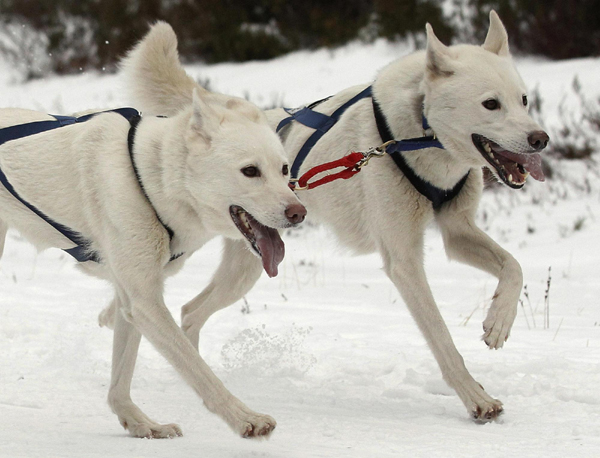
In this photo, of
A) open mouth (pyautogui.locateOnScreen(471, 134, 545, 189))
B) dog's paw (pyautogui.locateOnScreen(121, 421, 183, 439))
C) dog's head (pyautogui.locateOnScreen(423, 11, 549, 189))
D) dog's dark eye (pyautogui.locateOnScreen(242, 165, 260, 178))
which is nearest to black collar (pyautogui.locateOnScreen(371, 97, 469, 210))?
dog's head (pyautogui.locateOnScreen(423, 11, 549, 189))

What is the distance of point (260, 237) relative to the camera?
2816mm

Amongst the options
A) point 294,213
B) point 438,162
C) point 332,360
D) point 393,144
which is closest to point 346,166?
point 393,144

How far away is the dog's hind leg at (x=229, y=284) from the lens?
4.12 meters

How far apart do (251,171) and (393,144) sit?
95 centimetres

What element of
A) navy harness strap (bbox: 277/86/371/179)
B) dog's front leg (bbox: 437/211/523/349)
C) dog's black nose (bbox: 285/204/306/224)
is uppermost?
dog's black nose (bbox: 285/204/306/224)

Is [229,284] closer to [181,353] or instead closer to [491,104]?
[181,353]

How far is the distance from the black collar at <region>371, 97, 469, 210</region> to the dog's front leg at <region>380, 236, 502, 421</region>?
0.18 metres

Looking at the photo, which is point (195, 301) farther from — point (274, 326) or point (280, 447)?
point (280, 447)

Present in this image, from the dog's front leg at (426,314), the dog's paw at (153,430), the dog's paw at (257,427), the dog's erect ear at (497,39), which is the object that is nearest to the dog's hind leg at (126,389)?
the dog's paw at (153,430)

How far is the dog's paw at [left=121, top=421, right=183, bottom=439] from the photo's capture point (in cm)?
301

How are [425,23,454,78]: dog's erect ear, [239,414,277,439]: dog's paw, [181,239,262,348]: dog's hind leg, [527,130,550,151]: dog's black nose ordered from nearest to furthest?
[239,414,277,439]: dog's paw < [527,130,550,151]: dog's black nose < [425,23,454,78]: dog's erect ear < [181,239,262,348]: dog's hind leg

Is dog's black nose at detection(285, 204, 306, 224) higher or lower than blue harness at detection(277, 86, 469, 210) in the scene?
higher

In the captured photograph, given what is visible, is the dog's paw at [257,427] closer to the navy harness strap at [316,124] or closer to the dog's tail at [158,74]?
the dog's tail at [158,74]

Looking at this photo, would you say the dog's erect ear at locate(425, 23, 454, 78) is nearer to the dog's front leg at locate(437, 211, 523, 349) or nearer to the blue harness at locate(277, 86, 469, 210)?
the blue harness at locate(277, 86, 469, 210)
